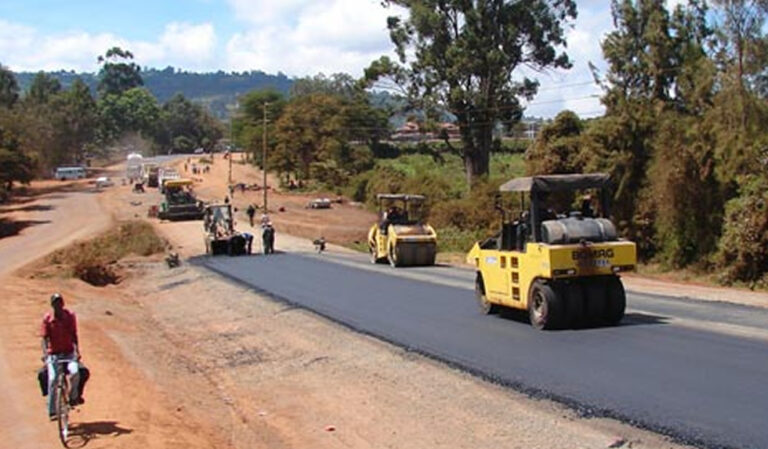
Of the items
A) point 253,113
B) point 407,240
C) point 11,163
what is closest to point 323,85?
point 253,113

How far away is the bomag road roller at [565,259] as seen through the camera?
16750 millimetres

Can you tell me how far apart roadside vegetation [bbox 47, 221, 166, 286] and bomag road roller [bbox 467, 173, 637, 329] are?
997 inches

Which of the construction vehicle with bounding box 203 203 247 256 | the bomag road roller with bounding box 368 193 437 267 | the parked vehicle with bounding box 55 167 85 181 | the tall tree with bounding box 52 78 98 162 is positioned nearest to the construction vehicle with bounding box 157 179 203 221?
the construction vehicle with bounding box 203 203 247 256

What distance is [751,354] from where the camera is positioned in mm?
13977

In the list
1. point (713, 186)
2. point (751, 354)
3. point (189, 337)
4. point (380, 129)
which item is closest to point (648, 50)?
point (713, 186)

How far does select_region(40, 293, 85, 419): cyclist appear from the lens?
12.1 metres

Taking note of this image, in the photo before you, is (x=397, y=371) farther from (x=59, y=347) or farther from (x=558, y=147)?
(x=558, y=147)

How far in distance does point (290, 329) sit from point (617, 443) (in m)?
12.2

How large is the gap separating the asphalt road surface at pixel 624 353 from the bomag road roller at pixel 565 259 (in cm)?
43

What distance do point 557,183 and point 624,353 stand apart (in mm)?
3921

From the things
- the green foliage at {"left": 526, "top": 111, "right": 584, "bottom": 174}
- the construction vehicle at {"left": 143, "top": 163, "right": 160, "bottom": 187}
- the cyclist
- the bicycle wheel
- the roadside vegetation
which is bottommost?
the roadside vegetation

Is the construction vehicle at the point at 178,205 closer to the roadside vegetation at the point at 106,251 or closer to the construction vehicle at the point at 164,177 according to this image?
the construction vehicle at the point at 164,177

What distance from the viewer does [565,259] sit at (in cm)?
1661

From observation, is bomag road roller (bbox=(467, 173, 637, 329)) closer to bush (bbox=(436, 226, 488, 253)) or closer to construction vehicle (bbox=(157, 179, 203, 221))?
bush (bbox=(436, 226, 488, 253))
